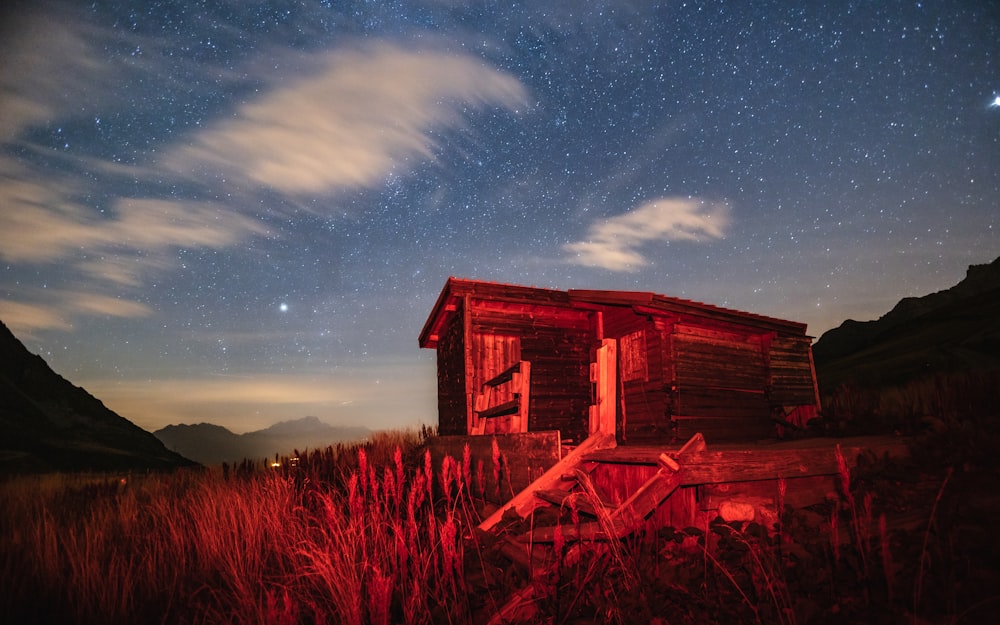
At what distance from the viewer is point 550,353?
1171 cm

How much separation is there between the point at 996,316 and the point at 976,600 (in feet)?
140

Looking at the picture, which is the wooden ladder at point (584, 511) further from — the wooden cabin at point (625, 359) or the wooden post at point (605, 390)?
the wooden cabin at point (625, 359)

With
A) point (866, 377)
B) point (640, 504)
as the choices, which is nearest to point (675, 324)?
point (640, 504)

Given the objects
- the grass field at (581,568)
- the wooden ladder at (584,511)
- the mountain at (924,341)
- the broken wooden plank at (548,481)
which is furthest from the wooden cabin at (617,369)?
the mountain at (924,341)

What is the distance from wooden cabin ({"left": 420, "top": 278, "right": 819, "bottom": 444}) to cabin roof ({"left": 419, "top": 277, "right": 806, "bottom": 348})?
3cm

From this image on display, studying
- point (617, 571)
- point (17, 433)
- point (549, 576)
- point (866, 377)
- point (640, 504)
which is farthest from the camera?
point (866, 377)

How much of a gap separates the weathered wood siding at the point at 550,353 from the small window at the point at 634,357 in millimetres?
921

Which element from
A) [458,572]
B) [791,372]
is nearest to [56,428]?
[458,572]

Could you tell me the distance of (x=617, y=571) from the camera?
320 cm

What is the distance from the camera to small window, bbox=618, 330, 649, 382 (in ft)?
38.4

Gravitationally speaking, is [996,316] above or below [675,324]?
above

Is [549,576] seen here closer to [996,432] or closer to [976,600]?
[976,600]

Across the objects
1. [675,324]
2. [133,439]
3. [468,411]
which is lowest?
[133,439]

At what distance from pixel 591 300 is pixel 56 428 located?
26.3m
